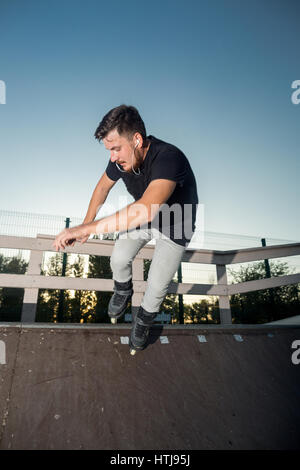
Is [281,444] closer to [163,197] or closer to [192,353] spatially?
[192,353]

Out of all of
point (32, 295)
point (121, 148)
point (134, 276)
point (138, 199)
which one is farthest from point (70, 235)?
point (134, 276)

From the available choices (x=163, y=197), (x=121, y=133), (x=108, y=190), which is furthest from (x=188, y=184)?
(x=108, y=190)

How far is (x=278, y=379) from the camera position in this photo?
2105 millimetres

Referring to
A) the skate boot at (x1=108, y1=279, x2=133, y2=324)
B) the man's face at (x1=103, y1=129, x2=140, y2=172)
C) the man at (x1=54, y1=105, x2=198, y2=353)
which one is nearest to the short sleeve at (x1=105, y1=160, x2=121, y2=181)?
the man at (x1=54, y1=105, x2=198, y2=353)

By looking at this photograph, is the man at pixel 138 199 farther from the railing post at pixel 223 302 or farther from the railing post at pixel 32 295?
the railing post at pixel 223 302

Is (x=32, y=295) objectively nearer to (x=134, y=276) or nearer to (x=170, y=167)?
(x=134, y=276)

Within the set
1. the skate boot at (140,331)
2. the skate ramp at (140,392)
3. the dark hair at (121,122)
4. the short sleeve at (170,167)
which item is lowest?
the skate ramp at (140,392)

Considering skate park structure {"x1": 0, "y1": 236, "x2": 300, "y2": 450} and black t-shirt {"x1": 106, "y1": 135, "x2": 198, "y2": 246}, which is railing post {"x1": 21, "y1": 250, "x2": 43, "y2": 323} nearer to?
skate park structure {"x1": 0, "y1": 236, "x2": 300, "y2": 450}

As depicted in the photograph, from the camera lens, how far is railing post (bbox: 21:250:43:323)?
9.18 ft

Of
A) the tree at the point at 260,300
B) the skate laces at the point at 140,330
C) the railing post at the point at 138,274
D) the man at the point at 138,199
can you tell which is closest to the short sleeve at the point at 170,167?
the man at the point at 138,199

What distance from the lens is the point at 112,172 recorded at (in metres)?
2.37

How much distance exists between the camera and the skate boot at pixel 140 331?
6.70ft

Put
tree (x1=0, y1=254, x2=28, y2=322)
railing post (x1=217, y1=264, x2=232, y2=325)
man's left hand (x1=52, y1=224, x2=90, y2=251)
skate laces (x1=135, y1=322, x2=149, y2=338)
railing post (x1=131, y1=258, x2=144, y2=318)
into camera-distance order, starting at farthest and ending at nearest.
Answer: tree (x1=0, y1=254, x2=28, y2=322) < railing post (x1=217, y1=264, x2=232, y2=325) < railing post (x1=131, y1=258, x2=144, y2=318) < skate laces (x1=135, y1=322, x2=149, y2=338) < man's left hand (x1=52, y1=224, x2=90, y2=251)

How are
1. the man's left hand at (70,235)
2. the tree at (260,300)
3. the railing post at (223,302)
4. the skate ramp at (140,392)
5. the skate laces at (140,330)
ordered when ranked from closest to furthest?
the skate ramp at (140,392)
the man's left hand at (70,235)
the skate laces at (140,330)
the railing post at (223,302)
the tree at (260,300)
